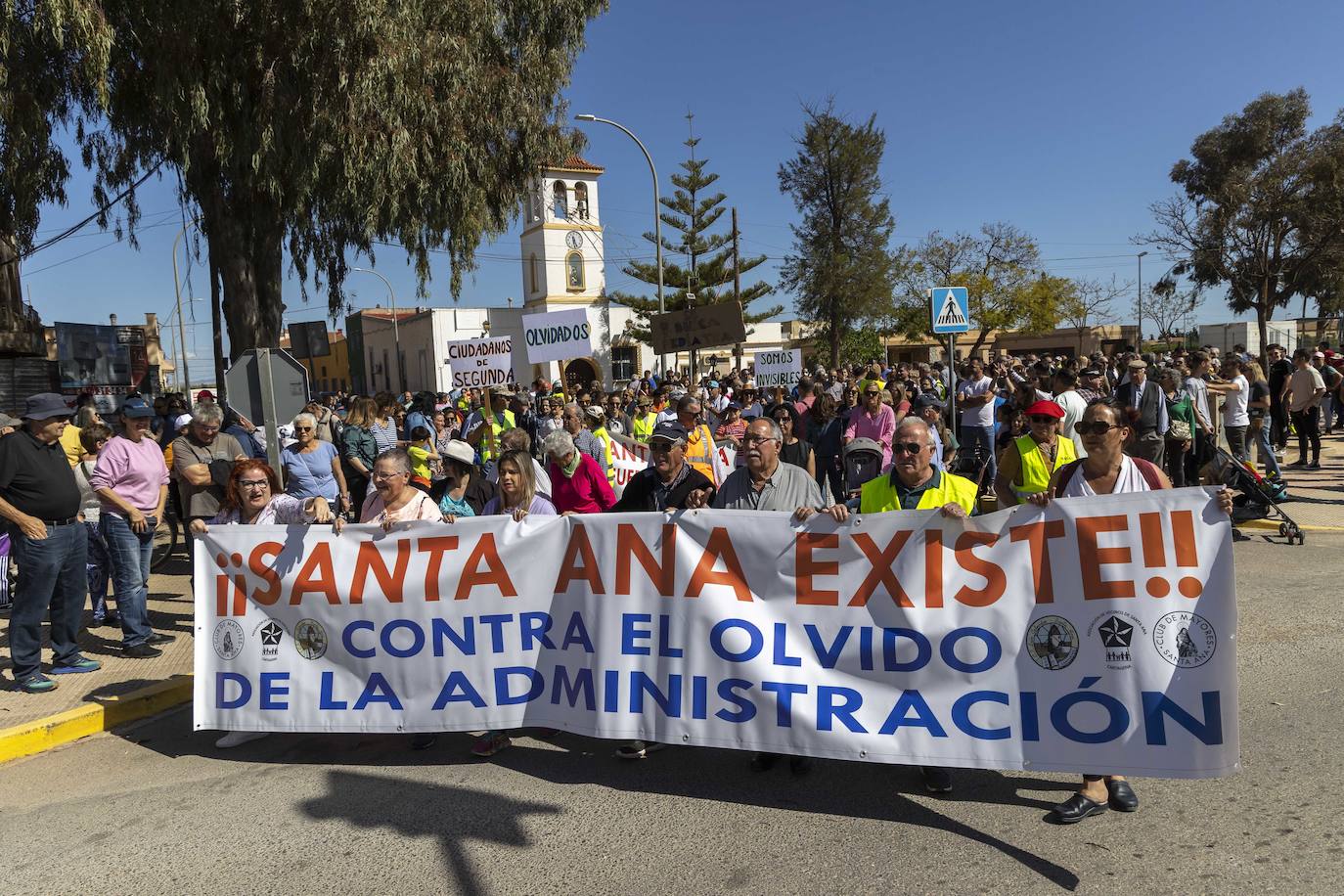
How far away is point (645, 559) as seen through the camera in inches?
169

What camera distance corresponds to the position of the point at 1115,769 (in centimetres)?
355

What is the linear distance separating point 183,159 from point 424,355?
42.2 metres

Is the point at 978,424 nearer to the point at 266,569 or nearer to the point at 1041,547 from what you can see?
the point at 1041,547

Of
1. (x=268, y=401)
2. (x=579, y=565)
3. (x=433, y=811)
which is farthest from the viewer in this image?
(x=268, y=401)

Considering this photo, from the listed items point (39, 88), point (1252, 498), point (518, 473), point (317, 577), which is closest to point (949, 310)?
point (1252, 498)

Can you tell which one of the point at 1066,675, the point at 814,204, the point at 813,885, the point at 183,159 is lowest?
the point at 813,885

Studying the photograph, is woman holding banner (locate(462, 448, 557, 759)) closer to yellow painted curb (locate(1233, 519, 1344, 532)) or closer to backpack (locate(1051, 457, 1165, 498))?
backpack (locate(1051, 457, 1165, 498))

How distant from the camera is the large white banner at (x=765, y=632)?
358 cm

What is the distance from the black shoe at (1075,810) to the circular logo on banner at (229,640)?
393cm

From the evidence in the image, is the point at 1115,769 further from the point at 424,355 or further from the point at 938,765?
the point at 424,355

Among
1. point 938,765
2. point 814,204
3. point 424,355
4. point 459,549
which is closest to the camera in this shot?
point 938,765

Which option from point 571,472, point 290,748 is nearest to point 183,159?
point 571,472

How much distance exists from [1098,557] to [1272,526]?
684cm

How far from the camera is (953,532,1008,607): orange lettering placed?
378cm
